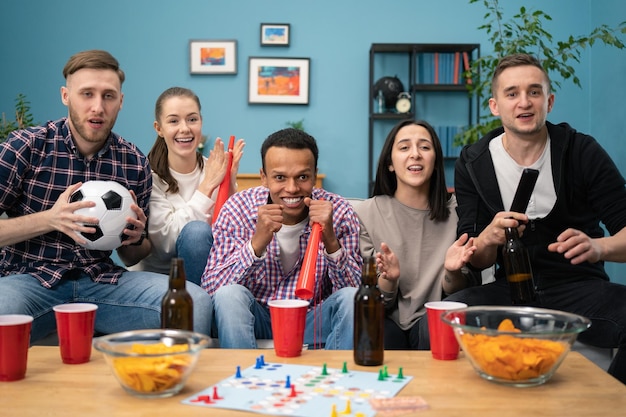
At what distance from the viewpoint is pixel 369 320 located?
1232 mm

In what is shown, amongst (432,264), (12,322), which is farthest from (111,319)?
(432,264)

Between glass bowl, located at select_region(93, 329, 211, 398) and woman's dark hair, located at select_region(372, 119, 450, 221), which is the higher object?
woman's dark hair, located at select_region(372, 119, 450, 221)

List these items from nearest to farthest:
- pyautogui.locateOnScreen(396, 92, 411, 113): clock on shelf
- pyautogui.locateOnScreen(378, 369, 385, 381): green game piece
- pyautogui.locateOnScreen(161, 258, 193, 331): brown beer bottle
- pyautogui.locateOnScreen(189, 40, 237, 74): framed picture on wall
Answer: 1. pyautogui.locateOnScreen(378, 369, 385, 381): green game piece
2. pyautogui.locateOnScreen(161, 258, 193, 331): brown beer bottle
3. pyautogui.locateOnScreen(396, 92, 411, 113): clock on shelf
4. pyautogui.locateOnScreen(189, 40, 237, 74): framed picture on wall

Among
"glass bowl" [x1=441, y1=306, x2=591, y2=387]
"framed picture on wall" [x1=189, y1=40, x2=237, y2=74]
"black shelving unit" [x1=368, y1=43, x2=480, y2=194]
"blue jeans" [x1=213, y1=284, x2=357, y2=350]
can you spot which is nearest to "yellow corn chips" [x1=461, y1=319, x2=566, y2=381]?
"glass bowl" [x1=441, y1=306, x2=591, y2=387]

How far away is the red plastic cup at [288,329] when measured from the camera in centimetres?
131

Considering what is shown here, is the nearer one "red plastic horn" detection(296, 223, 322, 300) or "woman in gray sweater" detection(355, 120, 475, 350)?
"red plastic horn" detection(296, 223, 322, 300)

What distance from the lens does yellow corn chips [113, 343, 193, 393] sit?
1017mm

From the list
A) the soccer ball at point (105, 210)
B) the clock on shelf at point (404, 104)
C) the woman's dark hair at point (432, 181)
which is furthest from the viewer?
the clock on shelf at point (404, 104)

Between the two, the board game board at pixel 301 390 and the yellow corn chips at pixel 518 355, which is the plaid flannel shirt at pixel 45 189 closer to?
the board game board at pixel 301 390

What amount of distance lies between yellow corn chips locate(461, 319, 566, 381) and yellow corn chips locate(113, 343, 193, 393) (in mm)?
514

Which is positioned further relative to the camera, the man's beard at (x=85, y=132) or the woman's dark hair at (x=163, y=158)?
the woman's dark hair at (x=163, y=158)

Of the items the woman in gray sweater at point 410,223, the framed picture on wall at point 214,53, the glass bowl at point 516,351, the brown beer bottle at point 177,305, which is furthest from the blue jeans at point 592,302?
the framed picture on wall at point 214,53

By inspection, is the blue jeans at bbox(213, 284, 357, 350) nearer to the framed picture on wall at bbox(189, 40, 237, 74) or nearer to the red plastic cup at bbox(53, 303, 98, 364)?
the red plastic cup at bbox(53, 303, 98, 364)

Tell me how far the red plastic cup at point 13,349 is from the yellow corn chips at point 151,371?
0.78 feet
